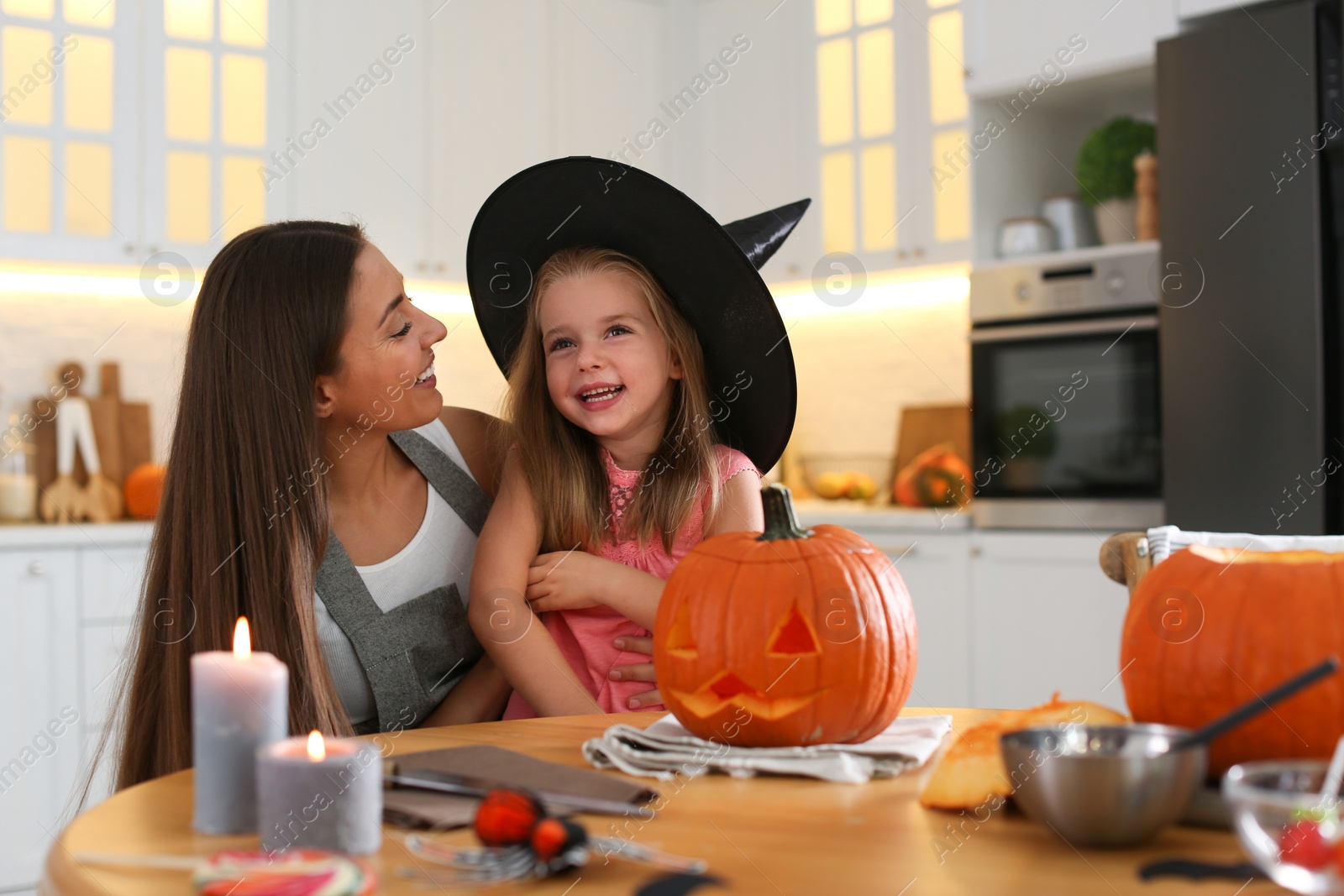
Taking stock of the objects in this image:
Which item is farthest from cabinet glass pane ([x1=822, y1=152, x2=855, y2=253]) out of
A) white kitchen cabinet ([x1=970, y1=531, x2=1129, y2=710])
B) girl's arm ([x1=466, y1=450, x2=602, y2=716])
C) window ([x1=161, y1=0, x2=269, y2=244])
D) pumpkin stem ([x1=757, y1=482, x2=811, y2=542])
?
pumpkin stem ([x1=757, y1=482, x2=811, y2=542])

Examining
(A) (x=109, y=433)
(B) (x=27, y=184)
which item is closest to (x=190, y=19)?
(B) (x=27, y=184)

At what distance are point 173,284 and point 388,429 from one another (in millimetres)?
2070

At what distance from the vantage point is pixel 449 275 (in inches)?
141

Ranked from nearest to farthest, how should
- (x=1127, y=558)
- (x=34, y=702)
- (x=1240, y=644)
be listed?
(x=1240, y=644) < (x=1127, y=558) < (x=34, y=702)

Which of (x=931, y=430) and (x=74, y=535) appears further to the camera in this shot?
(x=931, y=430)

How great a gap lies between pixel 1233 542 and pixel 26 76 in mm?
3042

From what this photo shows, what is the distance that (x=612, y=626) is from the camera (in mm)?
1581

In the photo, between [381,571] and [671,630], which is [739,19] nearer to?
[381,571]

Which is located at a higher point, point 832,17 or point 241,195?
point 832,17

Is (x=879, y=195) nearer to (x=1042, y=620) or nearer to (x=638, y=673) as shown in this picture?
(x=1042, y=620)

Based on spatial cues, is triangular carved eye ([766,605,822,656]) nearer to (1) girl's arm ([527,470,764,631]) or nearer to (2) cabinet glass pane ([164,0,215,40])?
(1) girl's arm ([527,470,764,631])

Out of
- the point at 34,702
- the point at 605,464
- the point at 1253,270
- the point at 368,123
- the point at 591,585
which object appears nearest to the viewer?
the point at 591,585

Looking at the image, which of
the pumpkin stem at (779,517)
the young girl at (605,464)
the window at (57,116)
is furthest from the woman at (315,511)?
the window at (57,116)

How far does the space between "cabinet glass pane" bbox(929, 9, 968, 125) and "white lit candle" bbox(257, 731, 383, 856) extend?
2966mm
